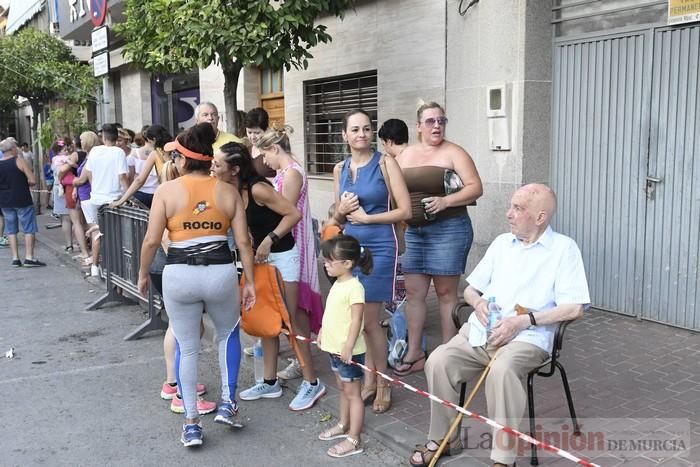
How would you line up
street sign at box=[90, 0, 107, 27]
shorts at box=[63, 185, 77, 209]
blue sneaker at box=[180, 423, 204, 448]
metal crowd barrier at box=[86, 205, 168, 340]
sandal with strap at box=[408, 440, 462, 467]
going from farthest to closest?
shorts at box=[63, 185, 77, 209] < street sign at box=[90, 0, 107, 27] < metal crowd barrier at box=[86, 205, 168, 340] < blue sneaker at box=[180, 423, 204, 448] < sandal with strap at box=[408, 440, 462, 467]

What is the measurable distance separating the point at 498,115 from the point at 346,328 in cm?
399

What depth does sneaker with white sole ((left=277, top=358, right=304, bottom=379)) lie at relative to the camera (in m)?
5.02

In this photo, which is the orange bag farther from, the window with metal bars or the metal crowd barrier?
the window with metal bars

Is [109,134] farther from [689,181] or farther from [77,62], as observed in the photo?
[77,62]

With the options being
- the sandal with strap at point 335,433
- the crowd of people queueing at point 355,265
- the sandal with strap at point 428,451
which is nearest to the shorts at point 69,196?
the crowd of people queueing at point 355,265

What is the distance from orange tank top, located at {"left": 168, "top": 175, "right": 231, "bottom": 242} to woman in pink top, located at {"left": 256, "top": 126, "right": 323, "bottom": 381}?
778 millimetres

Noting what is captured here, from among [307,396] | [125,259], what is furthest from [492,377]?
[125,259]

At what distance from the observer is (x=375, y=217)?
13.9 ft

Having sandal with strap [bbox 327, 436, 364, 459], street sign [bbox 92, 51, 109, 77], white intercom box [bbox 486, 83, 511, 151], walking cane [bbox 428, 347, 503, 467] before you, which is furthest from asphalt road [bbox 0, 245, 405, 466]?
street sign [bbox 92, 51, 109, 77]

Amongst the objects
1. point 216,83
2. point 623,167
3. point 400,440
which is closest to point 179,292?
point 400,440

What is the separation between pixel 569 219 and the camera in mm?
6656

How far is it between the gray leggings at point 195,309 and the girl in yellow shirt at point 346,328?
59 centimetres

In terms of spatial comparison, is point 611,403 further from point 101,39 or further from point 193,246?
point 101,39

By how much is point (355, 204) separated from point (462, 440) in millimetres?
1516
